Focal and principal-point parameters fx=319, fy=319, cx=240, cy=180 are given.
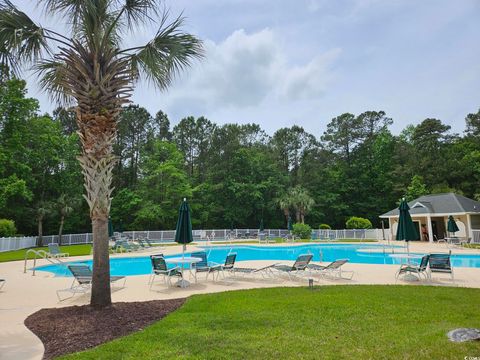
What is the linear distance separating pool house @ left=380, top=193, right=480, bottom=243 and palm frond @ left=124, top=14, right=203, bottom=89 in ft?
76.0

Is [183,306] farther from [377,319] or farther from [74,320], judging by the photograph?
[377,319]

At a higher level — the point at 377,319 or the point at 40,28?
the point at 40,28

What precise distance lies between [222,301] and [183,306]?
0.78 m

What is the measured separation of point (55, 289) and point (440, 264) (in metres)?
10.4

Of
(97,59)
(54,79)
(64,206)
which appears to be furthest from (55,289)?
(64,206)

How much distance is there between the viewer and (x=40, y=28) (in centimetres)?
564

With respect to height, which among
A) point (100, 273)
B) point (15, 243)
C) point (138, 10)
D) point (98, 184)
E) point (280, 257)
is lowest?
point (280, 257)

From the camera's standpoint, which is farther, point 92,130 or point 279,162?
point 279,162

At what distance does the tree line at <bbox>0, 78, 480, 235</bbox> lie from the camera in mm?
29547

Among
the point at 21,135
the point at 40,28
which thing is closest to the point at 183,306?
the point at 40,28

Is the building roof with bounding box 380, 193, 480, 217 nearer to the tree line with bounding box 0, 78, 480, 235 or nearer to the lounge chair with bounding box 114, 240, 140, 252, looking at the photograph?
the tree line with bounding box 0, 78, 480, 235

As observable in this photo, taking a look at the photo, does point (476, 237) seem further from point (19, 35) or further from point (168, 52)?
point (19, 35)

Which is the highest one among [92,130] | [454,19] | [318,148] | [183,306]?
[318,148]

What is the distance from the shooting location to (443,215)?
953 inches
